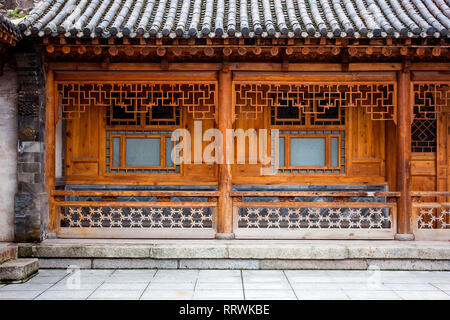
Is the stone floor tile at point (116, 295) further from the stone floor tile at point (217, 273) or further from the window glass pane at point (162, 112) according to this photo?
the window glass pane at point (162, 112)

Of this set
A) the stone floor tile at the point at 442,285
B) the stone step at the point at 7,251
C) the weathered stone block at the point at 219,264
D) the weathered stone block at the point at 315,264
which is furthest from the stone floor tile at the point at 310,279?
the stone step at the point at 7,251

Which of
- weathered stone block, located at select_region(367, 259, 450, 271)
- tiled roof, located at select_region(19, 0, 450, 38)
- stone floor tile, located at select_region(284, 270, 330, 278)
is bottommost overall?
stone floor tile, located at select_region(284, 270, 330, 278)

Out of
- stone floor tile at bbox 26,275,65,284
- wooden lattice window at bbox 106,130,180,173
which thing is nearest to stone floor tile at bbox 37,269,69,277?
stone floor tile at bbox 26,275,65,284

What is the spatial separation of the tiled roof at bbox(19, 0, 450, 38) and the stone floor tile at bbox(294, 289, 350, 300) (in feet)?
11.4

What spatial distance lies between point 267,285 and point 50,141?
4097 millimetres

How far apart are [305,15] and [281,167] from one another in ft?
9.58

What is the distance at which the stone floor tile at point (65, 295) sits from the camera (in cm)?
452

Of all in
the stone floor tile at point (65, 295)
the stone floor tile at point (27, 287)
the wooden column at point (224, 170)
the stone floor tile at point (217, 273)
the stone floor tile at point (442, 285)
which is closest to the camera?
the stone floor tile at point (65, 295)

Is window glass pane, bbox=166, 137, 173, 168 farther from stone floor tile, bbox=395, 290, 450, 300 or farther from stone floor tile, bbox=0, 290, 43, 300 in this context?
stone floor tile, bbox=395, 290, 450, 300

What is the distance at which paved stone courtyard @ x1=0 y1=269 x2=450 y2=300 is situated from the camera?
182 inches

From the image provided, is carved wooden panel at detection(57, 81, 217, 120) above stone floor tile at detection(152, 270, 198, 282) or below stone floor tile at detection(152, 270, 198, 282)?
above

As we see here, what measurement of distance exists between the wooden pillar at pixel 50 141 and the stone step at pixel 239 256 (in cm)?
54

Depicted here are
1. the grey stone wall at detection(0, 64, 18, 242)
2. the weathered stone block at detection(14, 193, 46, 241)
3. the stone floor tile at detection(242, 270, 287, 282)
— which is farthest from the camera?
the grey stone wall at detection(0, 64, 18, 242)

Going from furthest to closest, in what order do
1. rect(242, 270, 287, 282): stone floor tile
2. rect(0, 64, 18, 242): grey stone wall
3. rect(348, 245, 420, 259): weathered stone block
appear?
1. rect(0, 64, 18, 242): grey stone wall
2. rect(348, 245, 420, 259): weathered stone block
3. rect(242, 270, 287, 282): stone floor tile
